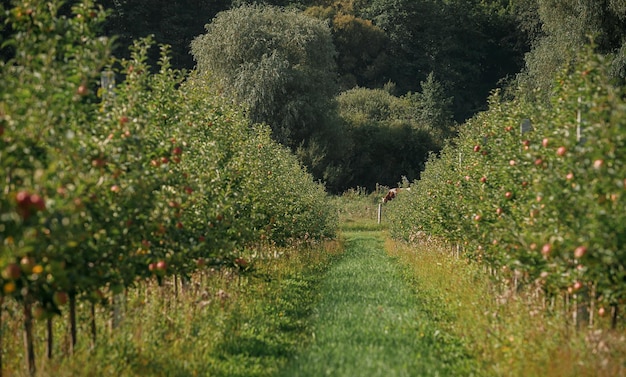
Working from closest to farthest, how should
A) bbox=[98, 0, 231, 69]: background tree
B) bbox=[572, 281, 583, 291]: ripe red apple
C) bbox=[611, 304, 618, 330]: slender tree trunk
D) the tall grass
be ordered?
1. the tall grass
2. bbox=[572, 281, 583, 291]: ripe red apple
3. bbox=[611, 304, 618, 330]: slender tree trunk
4. bbox=[98, 0, 231, 69]: background tree

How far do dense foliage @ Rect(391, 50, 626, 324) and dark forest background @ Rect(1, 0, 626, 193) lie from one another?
4.51 ft

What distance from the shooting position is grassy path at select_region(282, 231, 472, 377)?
316 inches

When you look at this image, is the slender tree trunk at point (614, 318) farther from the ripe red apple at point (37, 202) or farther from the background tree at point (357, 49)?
the background tree at point (357, 49)

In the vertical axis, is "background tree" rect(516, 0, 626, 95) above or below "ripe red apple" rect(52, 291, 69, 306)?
above

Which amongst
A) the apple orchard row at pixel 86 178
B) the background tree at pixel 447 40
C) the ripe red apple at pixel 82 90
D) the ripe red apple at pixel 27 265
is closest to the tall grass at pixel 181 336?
the apple orchard row at pixel 86 178

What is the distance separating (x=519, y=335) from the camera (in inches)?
315

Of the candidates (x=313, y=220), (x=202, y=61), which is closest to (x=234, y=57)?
(x=202, y=61)

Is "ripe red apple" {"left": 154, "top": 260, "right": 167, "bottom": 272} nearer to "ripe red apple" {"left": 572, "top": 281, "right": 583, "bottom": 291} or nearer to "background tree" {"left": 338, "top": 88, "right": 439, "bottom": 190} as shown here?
"ripe red apple" {"left": 572, "top": 281, "right": 583, "bottom": 291}

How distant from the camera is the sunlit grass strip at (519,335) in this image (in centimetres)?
684

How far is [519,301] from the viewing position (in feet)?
31.4

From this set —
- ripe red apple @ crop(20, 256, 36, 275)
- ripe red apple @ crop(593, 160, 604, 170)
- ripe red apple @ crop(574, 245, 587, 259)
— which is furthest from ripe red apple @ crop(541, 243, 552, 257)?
ripe red apple @ crop(20, 256, 36, 275)

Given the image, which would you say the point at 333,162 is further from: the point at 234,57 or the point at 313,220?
the point at 313,220

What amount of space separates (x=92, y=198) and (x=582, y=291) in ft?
15.1

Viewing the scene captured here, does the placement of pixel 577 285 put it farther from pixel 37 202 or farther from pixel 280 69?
pixel 280 69
